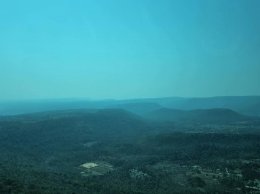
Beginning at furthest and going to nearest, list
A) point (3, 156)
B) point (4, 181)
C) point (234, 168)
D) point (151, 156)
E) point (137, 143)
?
Answer: point (137, 143), point (151, 156), point (3, 156), point (234, 168), point (4, 181)

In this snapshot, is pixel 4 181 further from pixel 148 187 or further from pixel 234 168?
pixel 234 168

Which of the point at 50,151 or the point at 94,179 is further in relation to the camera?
the point at 50,151

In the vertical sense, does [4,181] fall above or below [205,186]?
above

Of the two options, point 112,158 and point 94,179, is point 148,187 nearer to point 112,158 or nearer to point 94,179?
point 94,179

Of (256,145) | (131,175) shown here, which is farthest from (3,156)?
(256,145)

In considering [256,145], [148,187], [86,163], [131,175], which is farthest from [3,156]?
[256,145]

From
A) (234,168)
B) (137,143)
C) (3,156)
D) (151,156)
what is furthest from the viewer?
(137,143)
